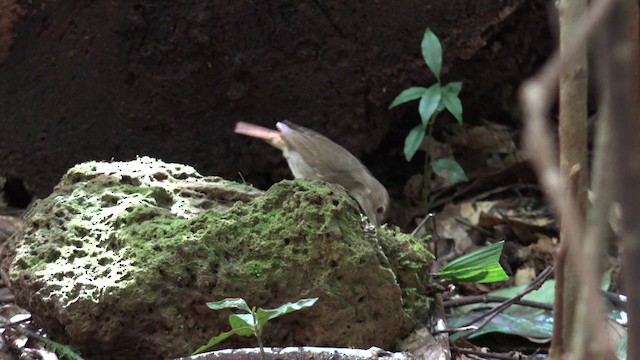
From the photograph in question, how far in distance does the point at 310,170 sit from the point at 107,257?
1.19m

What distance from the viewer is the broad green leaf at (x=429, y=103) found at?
3.88 meters

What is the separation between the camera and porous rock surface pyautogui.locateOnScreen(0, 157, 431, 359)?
232cm

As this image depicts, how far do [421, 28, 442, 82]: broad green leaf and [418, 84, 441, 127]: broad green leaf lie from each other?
12cm

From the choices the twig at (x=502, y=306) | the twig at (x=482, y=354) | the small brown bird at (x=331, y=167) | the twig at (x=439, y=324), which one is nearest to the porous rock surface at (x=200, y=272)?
the twig at (x=439, y=324)

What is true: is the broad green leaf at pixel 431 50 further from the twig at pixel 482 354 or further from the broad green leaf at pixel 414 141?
the twig at pixel 482 354

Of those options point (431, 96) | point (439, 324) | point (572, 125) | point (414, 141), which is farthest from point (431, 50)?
point (572, 125)

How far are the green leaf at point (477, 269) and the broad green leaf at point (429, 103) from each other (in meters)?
0.98

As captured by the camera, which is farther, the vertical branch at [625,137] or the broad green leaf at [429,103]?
the broad green leaf at [429,103]

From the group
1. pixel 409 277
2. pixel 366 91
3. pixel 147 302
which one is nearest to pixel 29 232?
→ pixel 147 302

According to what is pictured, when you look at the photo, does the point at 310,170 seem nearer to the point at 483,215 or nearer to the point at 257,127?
Result: the point at 257,127

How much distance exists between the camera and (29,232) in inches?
103

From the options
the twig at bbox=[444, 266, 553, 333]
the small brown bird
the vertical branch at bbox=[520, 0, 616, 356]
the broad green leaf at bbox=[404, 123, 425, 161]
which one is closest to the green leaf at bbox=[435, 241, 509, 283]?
the twig at bbox=[444, 266, 553, 333]

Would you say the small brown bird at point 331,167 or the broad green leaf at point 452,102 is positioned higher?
the broad green leaf at point 452,102

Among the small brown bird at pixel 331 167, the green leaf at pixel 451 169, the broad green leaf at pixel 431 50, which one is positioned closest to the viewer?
the small brown bird at pixel 331 167
